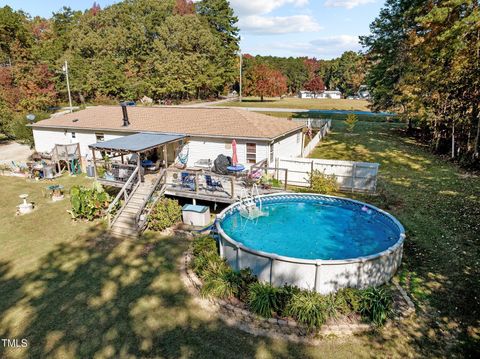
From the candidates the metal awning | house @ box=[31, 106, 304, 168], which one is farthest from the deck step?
house @ box=[31, 106, 304, 168]

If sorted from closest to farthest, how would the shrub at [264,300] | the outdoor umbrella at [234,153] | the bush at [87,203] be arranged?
the shrub at [264,300] < the bush at [87,203] < the outdoor umbrella at [234,153]

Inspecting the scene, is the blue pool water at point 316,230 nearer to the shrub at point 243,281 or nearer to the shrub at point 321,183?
the shrub at point 321,183

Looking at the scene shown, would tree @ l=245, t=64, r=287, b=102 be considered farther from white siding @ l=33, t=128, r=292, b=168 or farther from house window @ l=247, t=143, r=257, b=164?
house window @ l=247, t=143, r=257, b=164

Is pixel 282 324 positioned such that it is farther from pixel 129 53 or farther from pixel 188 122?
pixel 129 53

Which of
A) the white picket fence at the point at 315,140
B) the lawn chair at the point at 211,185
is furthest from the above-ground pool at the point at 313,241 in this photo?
the white picket fence at the point at 315,140

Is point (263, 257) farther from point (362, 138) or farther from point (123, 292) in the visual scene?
point (362, 138)

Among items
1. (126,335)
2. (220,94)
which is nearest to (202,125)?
(126,335)

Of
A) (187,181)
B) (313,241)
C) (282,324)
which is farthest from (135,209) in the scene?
(282,324)

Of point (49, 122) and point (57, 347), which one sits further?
point (49, 122)
